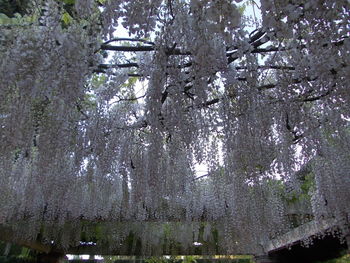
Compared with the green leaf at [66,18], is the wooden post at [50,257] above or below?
below

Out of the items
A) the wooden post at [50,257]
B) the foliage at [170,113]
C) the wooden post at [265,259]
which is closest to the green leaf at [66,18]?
the foliage at [170,113]

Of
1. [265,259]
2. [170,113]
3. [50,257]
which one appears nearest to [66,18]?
[170,113]

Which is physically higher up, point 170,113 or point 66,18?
point 66,18

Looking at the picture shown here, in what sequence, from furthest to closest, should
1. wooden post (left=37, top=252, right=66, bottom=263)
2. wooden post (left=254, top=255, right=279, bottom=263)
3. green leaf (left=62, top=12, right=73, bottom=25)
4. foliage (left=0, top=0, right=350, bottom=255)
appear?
1. wooden post (left=37, top=252, right=66, bottom=263)
2. wooden post (left=254, top=255, right=279, bottom=263)
3. green leaf (left=62, top=12, right=73, bottom=25)
4. foliage (left=0, top=0, right=350, bottom=255)

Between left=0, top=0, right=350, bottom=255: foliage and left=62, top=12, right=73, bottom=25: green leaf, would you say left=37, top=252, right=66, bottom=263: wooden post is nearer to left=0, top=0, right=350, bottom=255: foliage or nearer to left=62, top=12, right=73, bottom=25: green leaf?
left=0, top=0, right=350, bottom=255: foliage

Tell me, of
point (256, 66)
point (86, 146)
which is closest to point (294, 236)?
point (86, 146)

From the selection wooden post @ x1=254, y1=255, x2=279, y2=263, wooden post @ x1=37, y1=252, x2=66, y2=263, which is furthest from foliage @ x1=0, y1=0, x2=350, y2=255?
wooden post @ x1=254, y1=255, x2=279, y2=263

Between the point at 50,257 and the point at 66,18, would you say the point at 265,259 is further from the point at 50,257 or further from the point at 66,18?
the point at 66,18

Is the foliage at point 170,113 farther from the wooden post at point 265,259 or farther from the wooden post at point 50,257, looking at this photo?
the wooden post at point 265,259

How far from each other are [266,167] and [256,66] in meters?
1.88

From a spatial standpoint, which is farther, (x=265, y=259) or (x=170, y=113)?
(x=265, y=259)

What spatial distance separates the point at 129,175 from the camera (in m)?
5.72

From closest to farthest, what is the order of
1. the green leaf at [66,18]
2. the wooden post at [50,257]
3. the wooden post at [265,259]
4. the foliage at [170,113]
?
the foliage at [170,113] → the green leaf at [66,18] → the wooden post at [265,259] → the wooden post at [50,257]

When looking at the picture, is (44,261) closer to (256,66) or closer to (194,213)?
(194,213)
